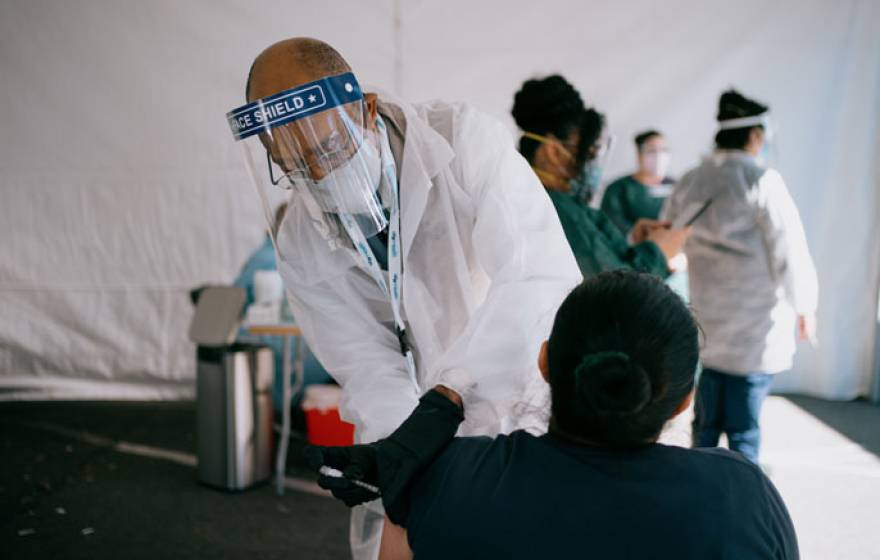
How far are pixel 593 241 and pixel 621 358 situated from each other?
1.04 meters

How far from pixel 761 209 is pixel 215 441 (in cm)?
207

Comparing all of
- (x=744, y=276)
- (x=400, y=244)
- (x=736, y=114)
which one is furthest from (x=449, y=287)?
(x=736, y=114)

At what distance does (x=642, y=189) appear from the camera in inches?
141

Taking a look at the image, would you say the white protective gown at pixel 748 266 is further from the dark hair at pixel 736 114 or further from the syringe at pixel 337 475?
the syringe at pixel 337 475

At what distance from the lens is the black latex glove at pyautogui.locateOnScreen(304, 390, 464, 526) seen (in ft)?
2.45

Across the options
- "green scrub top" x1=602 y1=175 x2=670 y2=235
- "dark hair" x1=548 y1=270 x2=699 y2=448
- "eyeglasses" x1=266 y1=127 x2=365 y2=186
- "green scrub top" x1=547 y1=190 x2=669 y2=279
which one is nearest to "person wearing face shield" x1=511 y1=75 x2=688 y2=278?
"green scrub top" x1=547 y1=190 x2=669 y2=279

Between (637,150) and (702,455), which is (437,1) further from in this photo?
(702,455)

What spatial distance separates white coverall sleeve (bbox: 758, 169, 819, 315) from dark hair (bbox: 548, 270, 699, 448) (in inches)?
63.2

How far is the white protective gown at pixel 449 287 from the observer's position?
0.96 meters

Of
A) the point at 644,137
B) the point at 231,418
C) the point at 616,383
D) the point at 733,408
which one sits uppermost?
the point at 644,137

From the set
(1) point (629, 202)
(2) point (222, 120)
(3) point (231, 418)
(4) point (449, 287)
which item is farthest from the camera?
(2) point (222, 120)

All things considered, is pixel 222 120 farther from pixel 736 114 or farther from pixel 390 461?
pixel 390 461

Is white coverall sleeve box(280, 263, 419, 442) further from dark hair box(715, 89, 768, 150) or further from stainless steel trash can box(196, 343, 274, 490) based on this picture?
stainless steel trash can box(196, 343, 274, 490)

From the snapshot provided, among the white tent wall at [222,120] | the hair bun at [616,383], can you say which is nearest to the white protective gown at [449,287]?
the hair bun at [616,383]
